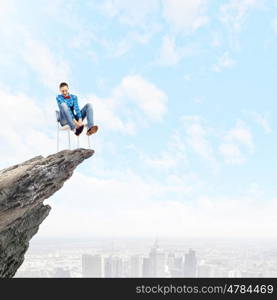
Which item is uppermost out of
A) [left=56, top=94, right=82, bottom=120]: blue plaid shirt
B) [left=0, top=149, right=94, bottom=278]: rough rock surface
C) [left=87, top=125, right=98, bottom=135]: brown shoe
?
[left=56, top=94, right=82, bottom=120]: blue plaid shirt

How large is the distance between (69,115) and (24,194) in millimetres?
2867

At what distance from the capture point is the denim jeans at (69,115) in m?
10.9

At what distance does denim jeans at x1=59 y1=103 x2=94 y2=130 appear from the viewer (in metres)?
10.9

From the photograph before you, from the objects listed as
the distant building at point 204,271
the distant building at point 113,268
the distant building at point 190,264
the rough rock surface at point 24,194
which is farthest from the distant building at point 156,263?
the rough rock surface at point 24,194

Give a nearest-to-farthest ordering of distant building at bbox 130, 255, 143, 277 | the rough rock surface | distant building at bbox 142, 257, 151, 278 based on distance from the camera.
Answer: the rough rock surface, distant building at bbox 142, 257, 151, 278, distant building at bbox 130, 255, 143, 277

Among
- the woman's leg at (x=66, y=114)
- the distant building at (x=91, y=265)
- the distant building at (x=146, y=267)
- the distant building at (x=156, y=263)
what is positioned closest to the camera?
the woman's leg at (x=66, y=114)

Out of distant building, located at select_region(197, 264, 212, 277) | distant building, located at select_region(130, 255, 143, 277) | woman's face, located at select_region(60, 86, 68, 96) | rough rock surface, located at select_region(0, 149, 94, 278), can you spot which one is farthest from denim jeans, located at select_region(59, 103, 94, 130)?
distant building, located at select_region(197, 264, 212, 277)

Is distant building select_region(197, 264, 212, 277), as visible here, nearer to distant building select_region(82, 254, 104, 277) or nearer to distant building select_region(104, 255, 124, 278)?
distant building select_region(104, 255, 124, 278)

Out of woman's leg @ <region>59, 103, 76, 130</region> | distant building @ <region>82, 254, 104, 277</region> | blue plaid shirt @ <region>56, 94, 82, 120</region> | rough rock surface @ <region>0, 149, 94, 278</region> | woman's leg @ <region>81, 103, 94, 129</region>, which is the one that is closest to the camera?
rough rock surface @ <region>0, 149, 94, 278</region>

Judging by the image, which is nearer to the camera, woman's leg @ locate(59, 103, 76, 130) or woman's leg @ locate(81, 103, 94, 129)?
woman's leg @ locate(59, 103, 76, 130)

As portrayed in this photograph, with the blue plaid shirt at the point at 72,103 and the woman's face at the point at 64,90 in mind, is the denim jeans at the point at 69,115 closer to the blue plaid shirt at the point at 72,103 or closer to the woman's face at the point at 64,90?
the blue plaid shirt at the point at 72,103
